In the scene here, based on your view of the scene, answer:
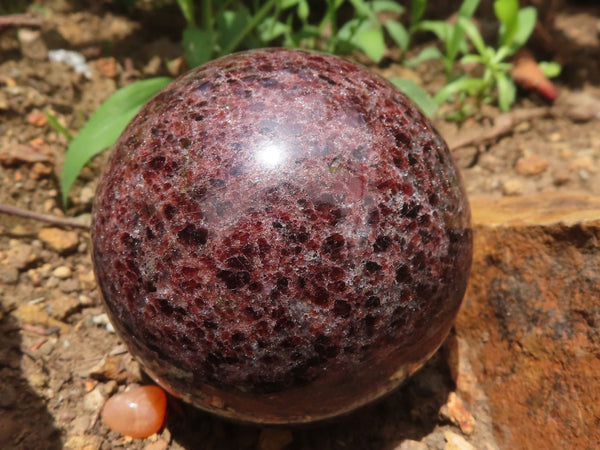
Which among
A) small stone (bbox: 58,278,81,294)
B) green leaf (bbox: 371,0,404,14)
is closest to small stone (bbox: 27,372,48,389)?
small stone (bbox: 58,278,81,294)

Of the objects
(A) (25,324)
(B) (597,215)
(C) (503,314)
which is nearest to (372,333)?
(C) (503,314)

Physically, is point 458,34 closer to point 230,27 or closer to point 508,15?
point 508,15

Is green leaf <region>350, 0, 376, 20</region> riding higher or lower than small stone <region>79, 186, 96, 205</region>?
higher

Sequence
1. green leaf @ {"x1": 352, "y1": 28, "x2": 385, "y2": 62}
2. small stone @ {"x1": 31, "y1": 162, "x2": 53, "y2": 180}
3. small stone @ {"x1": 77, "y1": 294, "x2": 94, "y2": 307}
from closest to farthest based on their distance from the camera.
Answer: small stone @ {"x1": 77, "y1": 294, "x2": 94, "y2": 307} < small stone @ {"x1": 31, "y1": 162, "x2": 53, "y2": 180} < green leaf @ {"x1": 352, "y1": 28, "x2": 385, "y2": 62}

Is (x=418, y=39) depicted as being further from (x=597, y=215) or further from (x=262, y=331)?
(x=262, y=331)

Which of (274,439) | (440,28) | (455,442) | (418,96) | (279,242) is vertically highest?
(279,242)

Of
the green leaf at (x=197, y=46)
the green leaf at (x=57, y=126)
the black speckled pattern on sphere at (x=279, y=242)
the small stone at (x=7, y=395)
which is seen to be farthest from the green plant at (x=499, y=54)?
the small stone at (x=7, y=395)

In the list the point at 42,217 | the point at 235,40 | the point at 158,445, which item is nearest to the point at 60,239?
the point at 42,217

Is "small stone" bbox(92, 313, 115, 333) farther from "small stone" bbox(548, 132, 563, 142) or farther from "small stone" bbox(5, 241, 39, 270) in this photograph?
"small stone" bbox(548, 132, 563, 142)
